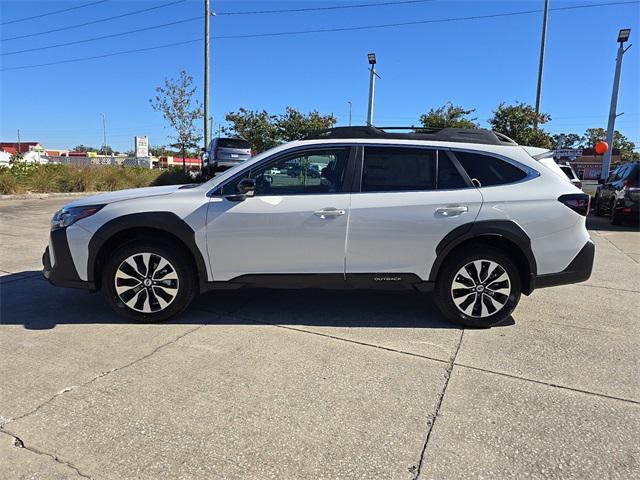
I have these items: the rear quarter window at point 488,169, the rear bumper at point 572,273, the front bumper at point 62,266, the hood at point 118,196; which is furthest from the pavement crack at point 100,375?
the rear bumper at point 572,273

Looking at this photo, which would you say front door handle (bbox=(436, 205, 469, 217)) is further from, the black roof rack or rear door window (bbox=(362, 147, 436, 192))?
the black roof rack

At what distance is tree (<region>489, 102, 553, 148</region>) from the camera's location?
885 inches

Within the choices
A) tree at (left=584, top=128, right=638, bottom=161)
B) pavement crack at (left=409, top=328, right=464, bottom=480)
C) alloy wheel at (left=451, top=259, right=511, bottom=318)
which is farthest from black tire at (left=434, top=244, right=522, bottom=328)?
tree at (left=584, top=128, right=638, bottom=161)

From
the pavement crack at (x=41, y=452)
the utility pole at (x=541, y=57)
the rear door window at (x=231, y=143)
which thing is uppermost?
the utility pole at (x=541, y=57)

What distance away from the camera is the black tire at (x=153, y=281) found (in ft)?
14.3

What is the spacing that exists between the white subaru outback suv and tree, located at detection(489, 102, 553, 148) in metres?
19.8

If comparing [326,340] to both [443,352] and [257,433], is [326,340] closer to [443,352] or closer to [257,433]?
[443,352]

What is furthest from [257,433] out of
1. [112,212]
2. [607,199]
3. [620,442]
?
[607,199]

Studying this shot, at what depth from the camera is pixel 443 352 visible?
397cm

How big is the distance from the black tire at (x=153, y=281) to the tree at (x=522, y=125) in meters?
21.1

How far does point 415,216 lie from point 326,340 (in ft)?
4.43

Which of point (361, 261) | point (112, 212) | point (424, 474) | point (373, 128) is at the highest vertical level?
point (373, 128)

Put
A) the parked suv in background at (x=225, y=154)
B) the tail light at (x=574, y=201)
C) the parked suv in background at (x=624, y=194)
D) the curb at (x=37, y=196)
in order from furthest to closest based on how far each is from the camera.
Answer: the parked suv in background at (x=225, y=154) < the curb at (x=37, y=196) < the parked suv in background at (x=624, y=194) < the tail light at (x=574, y=201)

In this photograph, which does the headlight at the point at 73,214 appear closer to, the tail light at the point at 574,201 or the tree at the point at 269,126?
the tail light at the point at 574,201
